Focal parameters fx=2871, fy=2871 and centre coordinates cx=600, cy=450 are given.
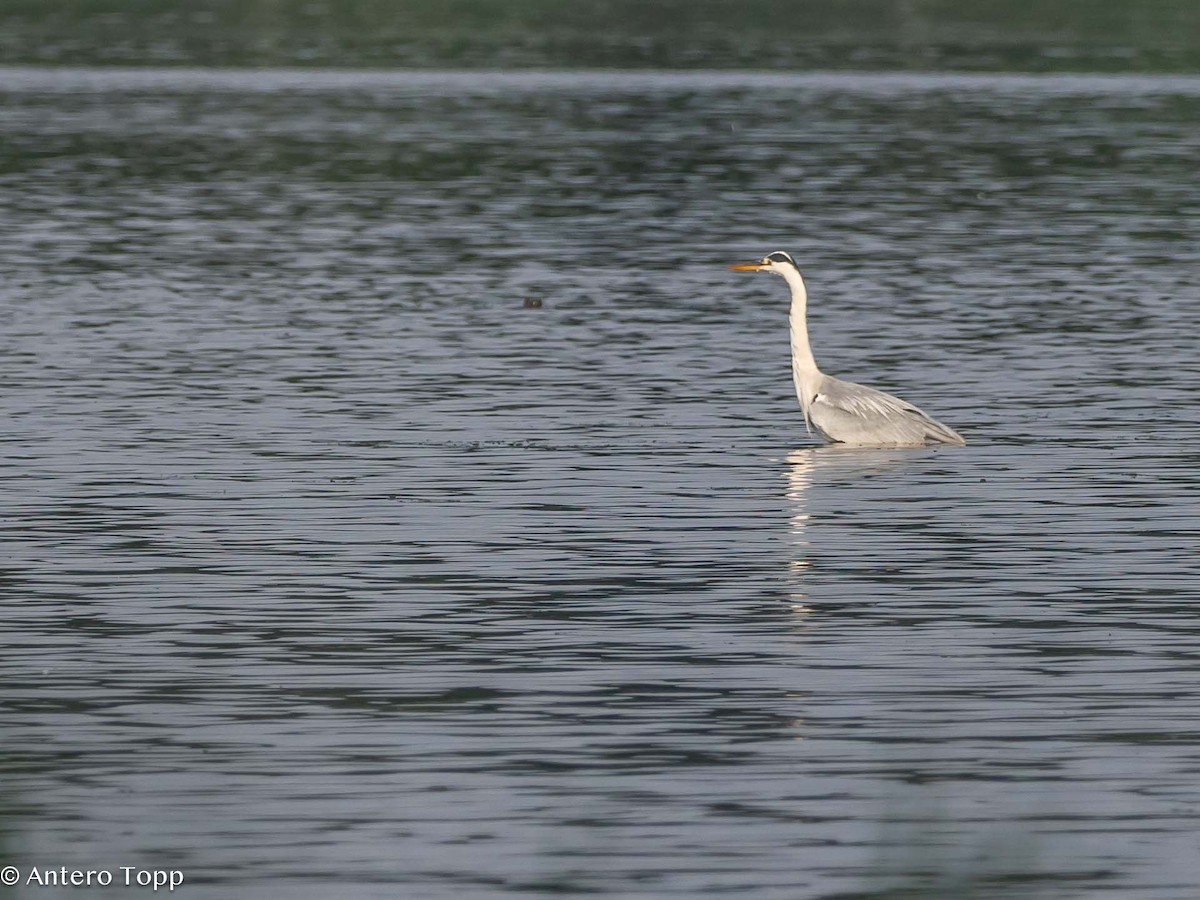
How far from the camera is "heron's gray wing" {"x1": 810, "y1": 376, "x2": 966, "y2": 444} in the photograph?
80.7ft

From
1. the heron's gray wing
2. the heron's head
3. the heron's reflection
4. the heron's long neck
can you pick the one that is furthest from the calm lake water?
the heron's head

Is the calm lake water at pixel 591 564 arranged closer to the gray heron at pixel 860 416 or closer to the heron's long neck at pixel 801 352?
the gray heron at pixel 860 416

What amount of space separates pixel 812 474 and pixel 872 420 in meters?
1.44

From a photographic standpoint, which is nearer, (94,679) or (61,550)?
(94,679)

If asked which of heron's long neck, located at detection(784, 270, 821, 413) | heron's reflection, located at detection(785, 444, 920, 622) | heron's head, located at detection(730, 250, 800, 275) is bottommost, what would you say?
heron's reflection, located at detection(785, 444, 920, 622)

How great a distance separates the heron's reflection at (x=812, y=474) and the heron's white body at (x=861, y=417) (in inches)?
5.8

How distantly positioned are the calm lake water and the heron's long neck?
1.64ft

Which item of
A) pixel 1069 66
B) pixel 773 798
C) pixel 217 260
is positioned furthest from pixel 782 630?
pixel 1069 66

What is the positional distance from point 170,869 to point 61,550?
7.94 metres

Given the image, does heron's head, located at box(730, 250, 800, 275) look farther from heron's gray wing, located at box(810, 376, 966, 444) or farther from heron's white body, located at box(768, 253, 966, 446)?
heron's gray wing, located at box(810, 376, 966, 444)

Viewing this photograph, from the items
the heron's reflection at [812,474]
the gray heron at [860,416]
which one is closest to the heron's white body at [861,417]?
the gray heron at [860,416]

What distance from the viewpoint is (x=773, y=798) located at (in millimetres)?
13578

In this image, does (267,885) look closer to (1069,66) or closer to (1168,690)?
(1168,690)

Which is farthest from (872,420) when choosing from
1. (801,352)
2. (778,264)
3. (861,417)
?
(778,264)
